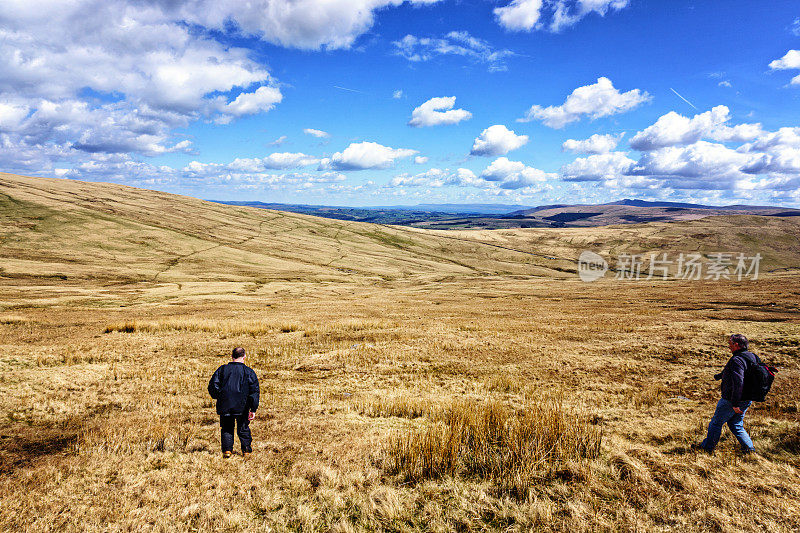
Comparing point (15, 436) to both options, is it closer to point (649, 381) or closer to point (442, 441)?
point (442, 441)

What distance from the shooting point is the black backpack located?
8641mm

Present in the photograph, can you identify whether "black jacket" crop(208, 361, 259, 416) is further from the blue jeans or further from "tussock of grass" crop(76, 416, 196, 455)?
the blue jeans

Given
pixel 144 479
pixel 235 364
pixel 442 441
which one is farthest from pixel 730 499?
pixel 144 479

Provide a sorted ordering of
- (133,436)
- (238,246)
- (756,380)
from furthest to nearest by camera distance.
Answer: (238,246)
(133,436)
(756,380)

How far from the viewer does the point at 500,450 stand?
8.94m

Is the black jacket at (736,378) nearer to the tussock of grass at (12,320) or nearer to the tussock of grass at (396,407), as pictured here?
the tussock of grass at (396,407)

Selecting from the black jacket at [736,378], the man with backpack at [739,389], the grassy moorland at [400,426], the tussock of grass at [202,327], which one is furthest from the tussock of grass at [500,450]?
the tussock of grass at [202,327]

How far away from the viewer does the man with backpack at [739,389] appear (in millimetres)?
8711

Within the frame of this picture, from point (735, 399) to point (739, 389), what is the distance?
273 millimetres

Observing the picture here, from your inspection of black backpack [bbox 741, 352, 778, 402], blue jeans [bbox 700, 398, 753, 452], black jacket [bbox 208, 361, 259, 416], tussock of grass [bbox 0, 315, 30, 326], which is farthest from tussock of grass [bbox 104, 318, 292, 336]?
black backpack [bbox 741, 352, 778, 402]

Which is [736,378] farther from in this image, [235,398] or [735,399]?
[235,398]

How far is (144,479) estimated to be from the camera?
786 cm

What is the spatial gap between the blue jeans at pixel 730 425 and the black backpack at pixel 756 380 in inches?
11.3

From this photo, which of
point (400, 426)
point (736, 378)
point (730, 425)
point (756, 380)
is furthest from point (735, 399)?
point (400, 426)
